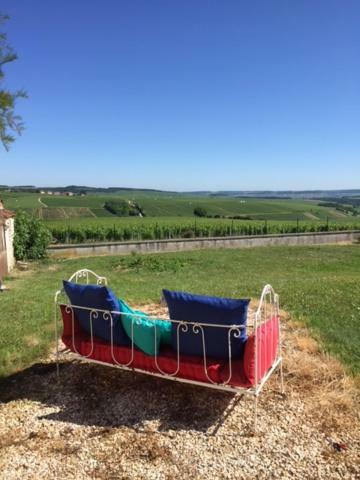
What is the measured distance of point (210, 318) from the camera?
12.5ft

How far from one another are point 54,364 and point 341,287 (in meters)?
7.71

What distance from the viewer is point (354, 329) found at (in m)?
6.67

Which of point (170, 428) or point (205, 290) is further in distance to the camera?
point (205, 290)

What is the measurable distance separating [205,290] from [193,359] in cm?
653

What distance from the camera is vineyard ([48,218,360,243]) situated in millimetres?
28344

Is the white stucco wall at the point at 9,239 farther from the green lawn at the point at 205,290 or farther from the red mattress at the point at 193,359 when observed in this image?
the red mattress at the point at 193,359

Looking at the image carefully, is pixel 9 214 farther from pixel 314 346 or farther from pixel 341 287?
pixel 314 346

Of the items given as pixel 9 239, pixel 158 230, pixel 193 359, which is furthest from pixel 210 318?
pixel 158 230

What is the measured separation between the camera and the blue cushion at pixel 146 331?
4160mm

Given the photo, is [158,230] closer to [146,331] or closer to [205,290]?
[205,290]

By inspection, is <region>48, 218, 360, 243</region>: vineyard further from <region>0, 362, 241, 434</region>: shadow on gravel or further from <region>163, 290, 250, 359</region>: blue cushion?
<region>163, 290, 250, 359</region>: blue cushion

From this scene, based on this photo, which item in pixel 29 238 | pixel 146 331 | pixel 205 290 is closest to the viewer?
pixel 146 331

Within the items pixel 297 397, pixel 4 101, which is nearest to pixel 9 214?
pixel 4 101

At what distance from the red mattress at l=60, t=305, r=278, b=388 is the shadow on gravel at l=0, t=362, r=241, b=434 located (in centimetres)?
35
